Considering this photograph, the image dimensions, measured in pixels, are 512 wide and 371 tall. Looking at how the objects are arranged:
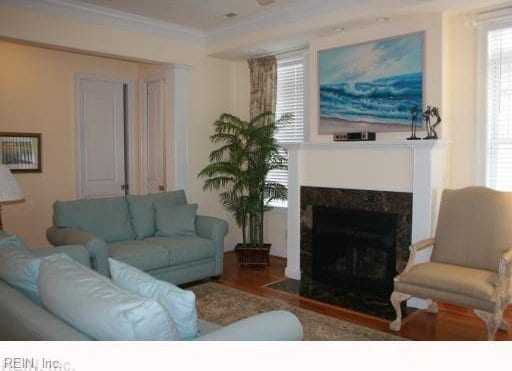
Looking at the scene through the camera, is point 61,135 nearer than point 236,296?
No

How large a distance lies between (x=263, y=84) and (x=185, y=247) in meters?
2.50

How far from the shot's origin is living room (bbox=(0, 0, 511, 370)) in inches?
156

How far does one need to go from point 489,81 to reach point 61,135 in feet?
16.2

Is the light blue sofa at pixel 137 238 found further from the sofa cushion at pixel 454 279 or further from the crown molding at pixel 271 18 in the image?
the crown molding at pixel 271 18

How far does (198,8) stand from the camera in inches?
186

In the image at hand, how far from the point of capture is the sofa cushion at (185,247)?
432cm

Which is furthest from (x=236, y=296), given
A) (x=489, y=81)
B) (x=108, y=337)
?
(x=489, y=81)

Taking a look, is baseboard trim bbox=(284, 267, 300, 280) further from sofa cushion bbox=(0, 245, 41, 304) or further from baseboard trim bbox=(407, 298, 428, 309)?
sofa cushion bbox=(0, 245, 41, 304)

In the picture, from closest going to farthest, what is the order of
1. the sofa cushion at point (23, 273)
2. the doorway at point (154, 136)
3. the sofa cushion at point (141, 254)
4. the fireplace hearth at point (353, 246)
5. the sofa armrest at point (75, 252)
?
the sofa cushion at point (23, 273) → the sofa armrest at point (75, 252) → the sofa cushion at point (141, 254) → the fireplace hearth at point (353, 246) → the doorway at point (154, 136)

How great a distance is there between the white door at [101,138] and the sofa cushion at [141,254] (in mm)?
1927

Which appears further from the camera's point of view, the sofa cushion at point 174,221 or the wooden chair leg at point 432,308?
the sofa cushion at point 174,221

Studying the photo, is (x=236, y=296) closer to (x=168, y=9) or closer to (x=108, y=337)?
(x=108, y=337)

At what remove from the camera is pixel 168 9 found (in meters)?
4.73

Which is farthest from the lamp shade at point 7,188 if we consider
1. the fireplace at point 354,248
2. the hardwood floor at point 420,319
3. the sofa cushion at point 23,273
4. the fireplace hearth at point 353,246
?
the fireplace at point 354,248
